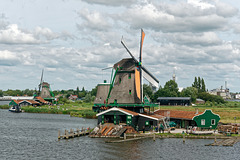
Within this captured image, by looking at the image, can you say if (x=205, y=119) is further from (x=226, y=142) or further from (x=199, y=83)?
(x=199, y=83)

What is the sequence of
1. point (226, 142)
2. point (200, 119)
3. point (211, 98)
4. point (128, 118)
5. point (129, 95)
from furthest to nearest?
point (211, 98), point (129, 95), point (200, 119), point (128, 118), point (226, 142)

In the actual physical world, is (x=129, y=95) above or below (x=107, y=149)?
above

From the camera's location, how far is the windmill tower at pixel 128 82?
5766cm

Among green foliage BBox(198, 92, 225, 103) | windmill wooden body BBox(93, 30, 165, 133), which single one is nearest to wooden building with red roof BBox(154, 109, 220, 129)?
windmill wooden body BBox(93, 30, 165, 133)

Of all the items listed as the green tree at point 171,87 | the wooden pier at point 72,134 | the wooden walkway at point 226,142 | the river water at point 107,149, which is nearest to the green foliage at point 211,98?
the green tree at point 171,87

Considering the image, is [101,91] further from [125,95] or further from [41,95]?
[41,95]

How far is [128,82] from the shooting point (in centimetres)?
5834

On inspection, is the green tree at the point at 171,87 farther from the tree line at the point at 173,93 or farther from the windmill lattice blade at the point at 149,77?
the windmill lattice blade at the point at 149,77

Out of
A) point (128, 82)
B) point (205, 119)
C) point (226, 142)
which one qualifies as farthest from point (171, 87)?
point (226, 142)

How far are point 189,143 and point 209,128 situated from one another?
36.9ft

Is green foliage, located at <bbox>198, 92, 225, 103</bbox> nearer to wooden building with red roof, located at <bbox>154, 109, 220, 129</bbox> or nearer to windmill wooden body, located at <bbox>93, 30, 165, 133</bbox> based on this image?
wooden building with red roof, located at <bbox>154, 109, 220, 129</bbox>

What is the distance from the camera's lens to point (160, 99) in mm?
138125

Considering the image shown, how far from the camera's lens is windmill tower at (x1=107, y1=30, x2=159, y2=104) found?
57656 mm

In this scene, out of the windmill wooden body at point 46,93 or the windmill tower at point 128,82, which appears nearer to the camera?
the windmill tower at point 128,82
